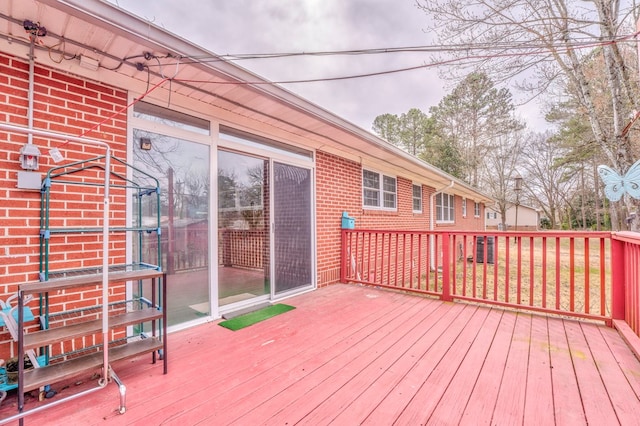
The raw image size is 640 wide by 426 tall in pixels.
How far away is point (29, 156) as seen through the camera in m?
2.00

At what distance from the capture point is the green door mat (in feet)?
9.77

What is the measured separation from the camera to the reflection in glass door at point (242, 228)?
10.6 feet

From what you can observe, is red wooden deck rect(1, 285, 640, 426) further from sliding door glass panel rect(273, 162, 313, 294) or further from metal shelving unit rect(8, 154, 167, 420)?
sliding door glass panel rect(273, 162, 313, 294)

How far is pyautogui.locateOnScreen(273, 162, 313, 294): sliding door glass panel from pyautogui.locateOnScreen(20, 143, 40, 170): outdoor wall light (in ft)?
7.61

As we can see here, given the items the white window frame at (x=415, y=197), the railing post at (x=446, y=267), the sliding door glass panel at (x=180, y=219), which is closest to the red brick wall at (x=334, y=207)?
the railing post at (x=446, y=267)

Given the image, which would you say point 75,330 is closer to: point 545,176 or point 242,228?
point 242,228

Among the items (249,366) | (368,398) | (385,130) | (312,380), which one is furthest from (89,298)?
(385,130)

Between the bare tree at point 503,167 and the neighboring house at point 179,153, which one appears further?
the bare tree at point 503,167

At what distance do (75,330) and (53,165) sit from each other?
1.27 metres

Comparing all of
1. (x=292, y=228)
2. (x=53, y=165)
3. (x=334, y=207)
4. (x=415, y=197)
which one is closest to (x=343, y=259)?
(x=334, y=207)

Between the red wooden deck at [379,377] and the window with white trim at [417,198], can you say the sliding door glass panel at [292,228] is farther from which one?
the window with white trim at [417,198]

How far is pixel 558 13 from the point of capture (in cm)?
555

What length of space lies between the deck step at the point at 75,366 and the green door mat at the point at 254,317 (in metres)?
0.92

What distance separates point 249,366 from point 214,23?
5.10m
